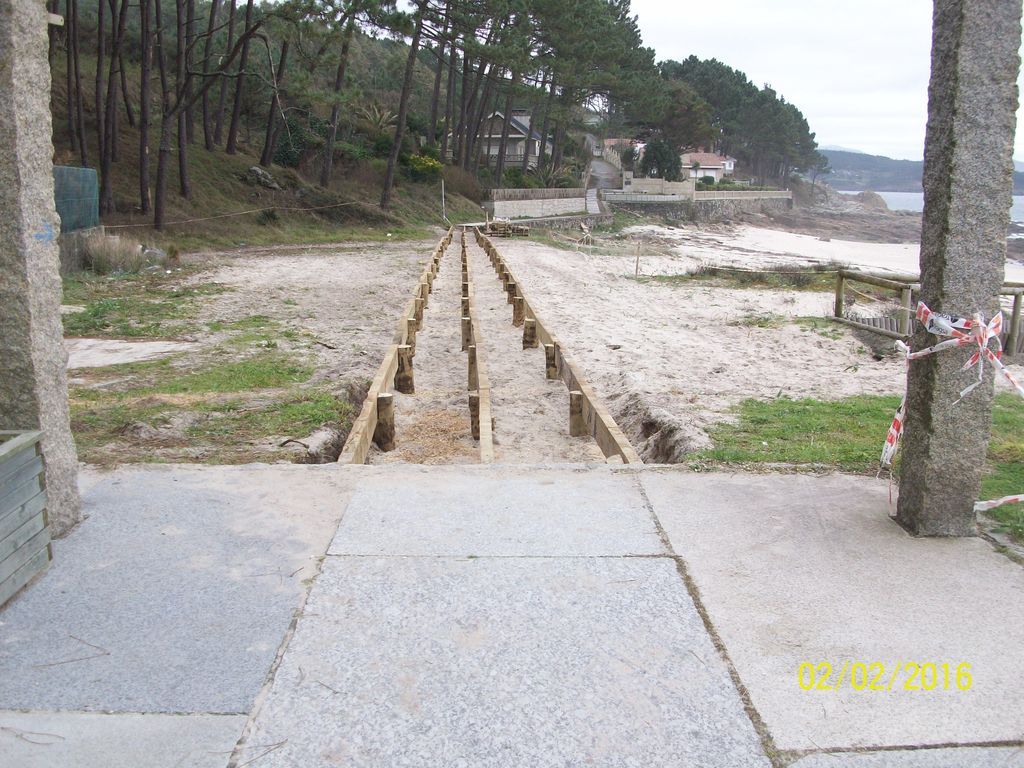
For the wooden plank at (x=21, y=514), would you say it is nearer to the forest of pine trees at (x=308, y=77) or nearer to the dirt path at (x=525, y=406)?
the dirt path at (x=525, y=406)

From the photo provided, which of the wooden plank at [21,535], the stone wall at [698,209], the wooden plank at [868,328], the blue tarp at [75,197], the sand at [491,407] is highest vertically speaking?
the stone wall at [698,209]

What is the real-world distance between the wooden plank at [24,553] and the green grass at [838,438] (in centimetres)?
378

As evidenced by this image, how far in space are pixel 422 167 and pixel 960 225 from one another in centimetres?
4405

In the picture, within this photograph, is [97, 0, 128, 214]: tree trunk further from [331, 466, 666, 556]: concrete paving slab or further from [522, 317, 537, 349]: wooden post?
[331, 466, 666, 556]: concrete paving slab

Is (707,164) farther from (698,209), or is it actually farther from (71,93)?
(71,93)

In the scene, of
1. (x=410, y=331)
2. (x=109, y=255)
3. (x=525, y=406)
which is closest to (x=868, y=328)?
(x=525, y=406)

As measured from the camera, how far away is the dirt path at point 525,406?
7230 millimetres

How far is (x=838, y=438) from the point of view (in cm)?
662

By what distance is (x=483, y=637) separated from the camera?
11.0 feet

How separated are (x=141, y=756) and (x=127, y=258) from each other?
17553 millimetres

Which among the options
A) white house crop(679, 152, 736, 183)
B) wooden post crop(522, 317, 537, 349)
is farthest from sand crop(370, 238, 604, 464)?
white house crop(679, 152, 736, 183)

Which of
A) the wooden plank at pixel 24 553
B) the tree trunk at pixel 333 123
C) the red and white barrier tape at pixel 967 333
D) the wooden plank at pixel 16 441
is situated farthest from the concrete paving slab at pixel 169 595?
the tree trunk at pixel 333 123

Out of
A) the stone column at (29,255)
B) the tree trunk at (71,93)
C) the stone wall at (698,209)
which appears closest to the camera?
the stone column at (29,255)

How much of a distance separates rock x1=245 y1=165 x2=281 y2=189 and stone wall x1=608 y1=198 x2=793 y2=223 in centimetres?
3732
